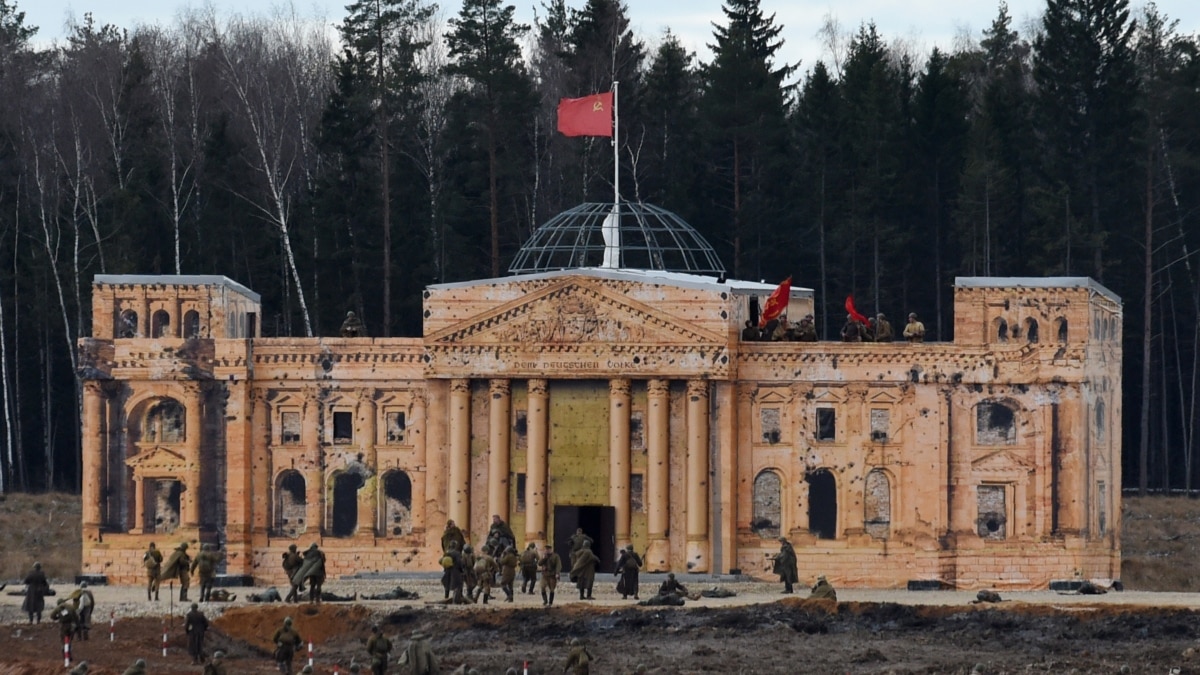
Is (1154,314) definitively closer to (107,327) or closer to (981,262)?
(981,262)

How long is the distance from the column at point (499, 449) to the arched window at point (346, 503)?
3.79 m

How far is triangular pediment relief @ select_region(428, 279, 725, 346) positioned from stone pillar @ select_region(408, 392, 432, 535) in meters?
2.64

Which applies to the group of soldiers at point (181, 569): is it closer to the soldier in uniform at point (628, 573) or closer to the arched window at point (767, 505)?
the soldier in uniform at point (628, 573)

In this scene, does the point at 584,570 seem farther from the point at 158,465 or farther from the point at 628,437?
the point at 158,465

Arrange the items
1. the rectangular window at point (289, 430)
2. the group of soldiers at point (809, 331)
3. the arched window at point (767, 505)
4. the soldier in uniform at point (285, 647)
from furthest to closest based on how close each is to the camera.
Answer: the rectangular window at point (289, 430) → the group of soldiers at point (809, 331) → the arched window at point (767, 505) → the soldier in uniform at point (285, 647)

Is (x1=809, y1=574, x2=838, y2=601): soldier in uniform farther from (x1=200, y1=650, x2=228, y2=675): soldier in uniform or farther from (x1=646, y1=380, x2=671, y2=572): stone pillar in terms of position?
(x1=200, y1=650, x2=228, y2=675): soldier in uniform

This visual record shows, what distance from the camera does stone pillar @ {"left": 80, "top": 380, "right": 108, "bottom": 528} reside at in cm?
7825

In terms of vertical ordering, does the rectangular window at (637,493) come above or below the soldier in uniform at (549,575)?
above

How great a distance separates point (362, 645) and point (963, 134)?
146 ft

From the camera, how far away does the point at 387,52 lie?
106 metres

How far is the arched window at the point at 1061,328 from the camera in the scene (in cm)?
7588

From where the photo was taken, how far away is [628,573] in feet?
232

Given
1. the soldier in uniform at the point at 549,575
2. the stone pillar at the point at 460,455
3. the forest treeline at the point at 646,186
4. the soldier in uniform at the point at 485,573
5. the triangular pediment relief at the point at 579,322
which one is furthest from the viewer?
the forest treeline at the point at 646,186

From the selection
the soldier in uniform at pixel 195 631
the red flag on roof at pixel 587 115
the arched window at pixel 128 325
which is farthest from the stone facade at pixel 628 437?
the soldier in uniform at pixel 195 631
